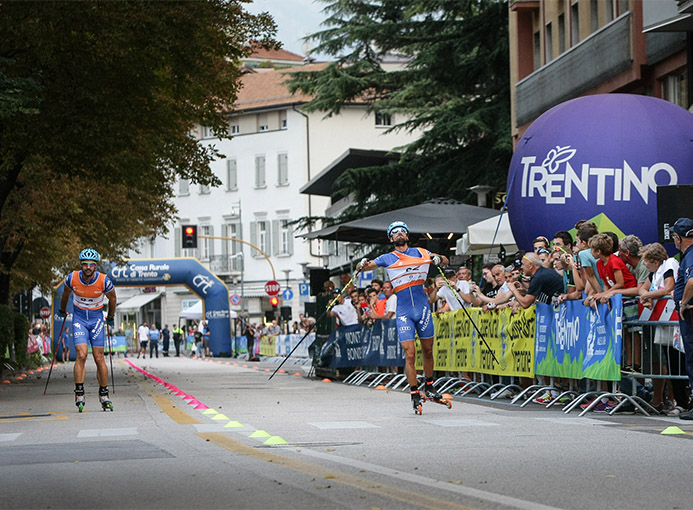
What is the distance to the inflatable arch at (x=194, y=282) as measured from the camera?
6122 centimetres

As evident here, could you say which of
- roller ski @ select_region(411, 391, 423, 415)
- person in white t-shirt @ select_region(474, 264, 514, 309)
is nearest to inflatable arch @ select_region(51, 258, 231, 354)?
person in white t-shirt @ select_region(474, 264, 514, 309)

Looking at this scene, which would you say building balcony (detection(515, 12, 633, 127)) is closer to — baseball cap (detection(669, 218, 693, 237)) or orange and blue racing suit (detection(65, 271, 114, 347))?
orange and blue racing suit (detection(65, 271, 114, 347))

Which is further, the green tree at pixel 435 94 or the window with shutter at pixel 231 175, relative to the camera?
the window with shutter at pixel 231 175

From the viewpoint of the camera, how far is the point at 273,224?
A: 89.4 metres

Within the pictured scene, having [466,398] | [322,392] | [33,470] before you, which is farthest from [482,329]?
[33,470]

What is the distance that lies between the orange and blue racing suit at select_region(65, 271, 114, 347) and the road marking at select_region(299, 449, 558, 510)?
23.6ft

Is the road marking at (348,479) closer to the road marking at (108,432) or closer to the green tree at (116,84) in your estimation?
the road marking at (108,432)

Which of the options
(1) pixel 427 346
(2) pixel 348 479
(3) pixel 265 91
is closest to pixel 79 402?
(1) pixel 427 346

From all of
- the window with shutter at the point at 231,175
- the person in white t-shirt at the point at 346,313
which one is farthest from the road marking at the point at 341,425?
the window with shutter at the point at 231,175

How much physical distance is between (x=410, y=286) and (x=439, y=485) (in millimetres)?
7316

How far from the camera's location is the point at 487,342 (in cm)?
1797

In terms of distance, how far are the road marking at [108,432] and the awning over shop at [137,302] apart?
82.9m

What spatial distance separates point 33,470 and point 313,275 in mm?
20005

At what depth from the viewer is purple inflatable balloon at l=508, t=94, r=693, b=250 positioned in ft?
62.0
